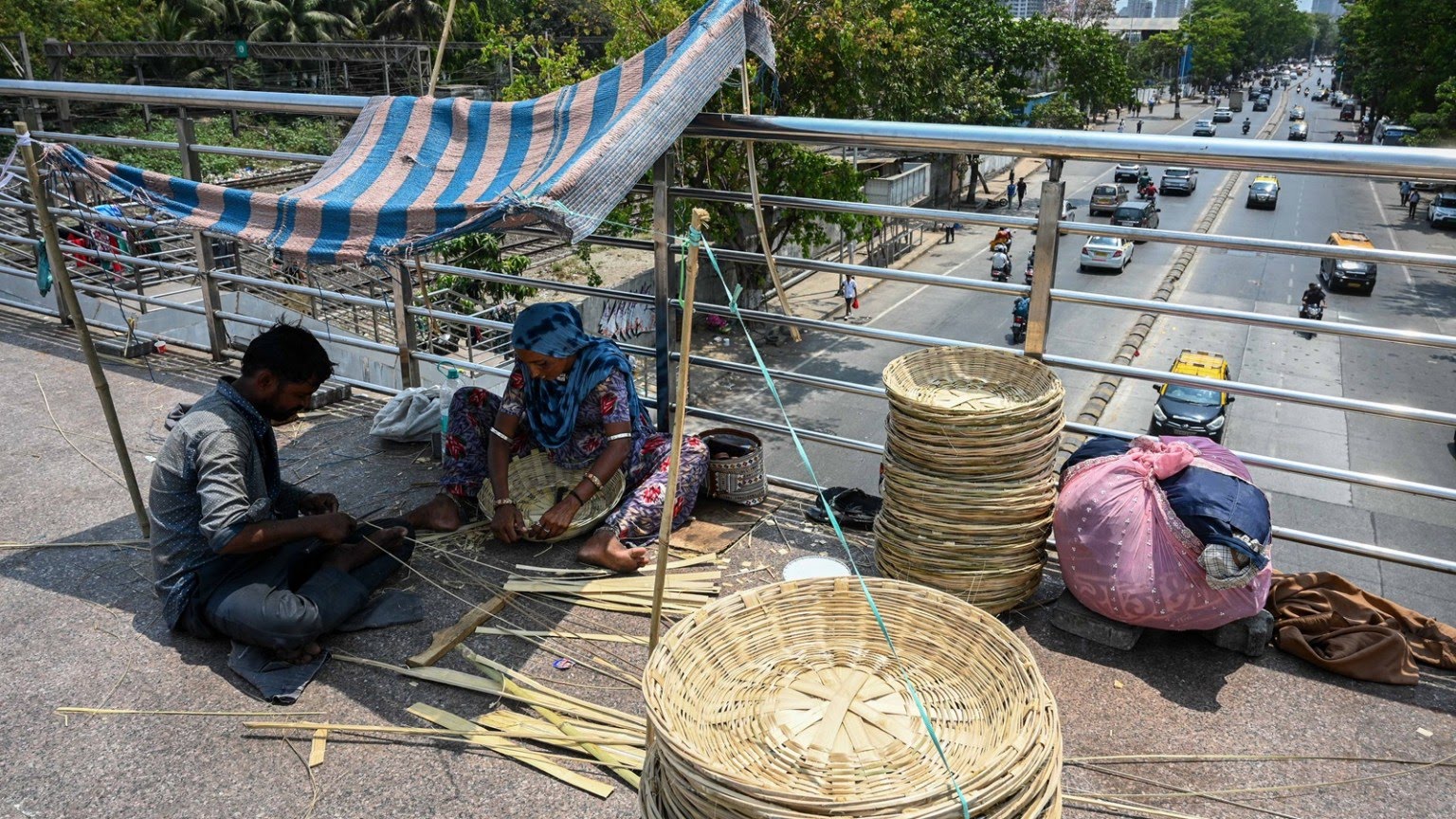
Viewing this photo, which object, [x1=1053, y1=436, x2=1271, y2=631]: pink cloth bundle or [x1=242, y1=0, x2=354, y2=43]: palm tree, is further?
[x1=242, y1=0, x2=354, y2=43]: palm tree

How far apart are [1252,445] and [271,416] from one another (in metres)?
21.5

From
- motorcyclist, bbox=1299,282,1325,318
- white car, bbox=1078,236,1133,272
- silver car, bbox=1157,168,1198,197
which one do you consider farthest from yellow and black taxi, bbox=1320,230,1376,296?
silver car, bbox=1157,168,1198,197

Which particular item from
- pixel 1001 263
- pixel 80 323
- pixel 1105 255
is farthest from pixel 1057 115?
pixel 80 323

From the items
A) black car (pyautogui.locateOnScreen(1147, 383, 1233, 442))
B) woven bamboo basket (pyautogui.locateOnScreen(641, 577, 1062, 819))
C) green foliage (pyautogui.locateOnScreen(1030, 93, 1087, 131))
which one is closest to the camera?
woven bamboo basket (pyautogui.locateOnScreen(641, 577, 1062, 819))

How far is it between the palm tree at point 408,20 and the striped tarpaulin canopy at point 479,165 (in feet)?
155

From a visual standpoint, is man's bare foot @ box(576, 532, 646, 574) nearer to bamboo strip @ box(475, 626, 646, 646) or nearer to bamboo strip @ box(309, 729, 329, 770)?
bamboo strip @ box(475, 626, 646, 646)

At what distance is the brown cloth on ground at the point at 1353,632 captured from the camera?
9.37ft

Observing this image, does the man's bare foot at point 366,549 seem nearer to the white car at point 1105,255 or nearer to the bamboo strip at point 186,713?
the bamboo strip at point 186,713

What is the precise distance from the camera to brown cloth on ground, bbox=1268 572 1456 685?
2855 mm

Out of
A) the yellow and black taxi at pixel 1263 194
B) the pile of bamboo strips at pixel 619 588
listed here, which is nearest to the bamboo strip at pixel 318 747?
the pile of bamboo strips at pixel 619 588

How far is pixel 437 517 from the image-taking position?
152 inches

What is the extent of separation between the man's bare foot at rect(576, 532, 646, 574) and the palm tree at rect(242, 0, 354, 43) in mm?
44622

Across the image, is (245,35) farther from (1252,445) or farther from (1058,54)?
(1252,445)

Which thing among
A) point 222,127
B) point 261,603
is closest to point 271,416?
point 261,603
